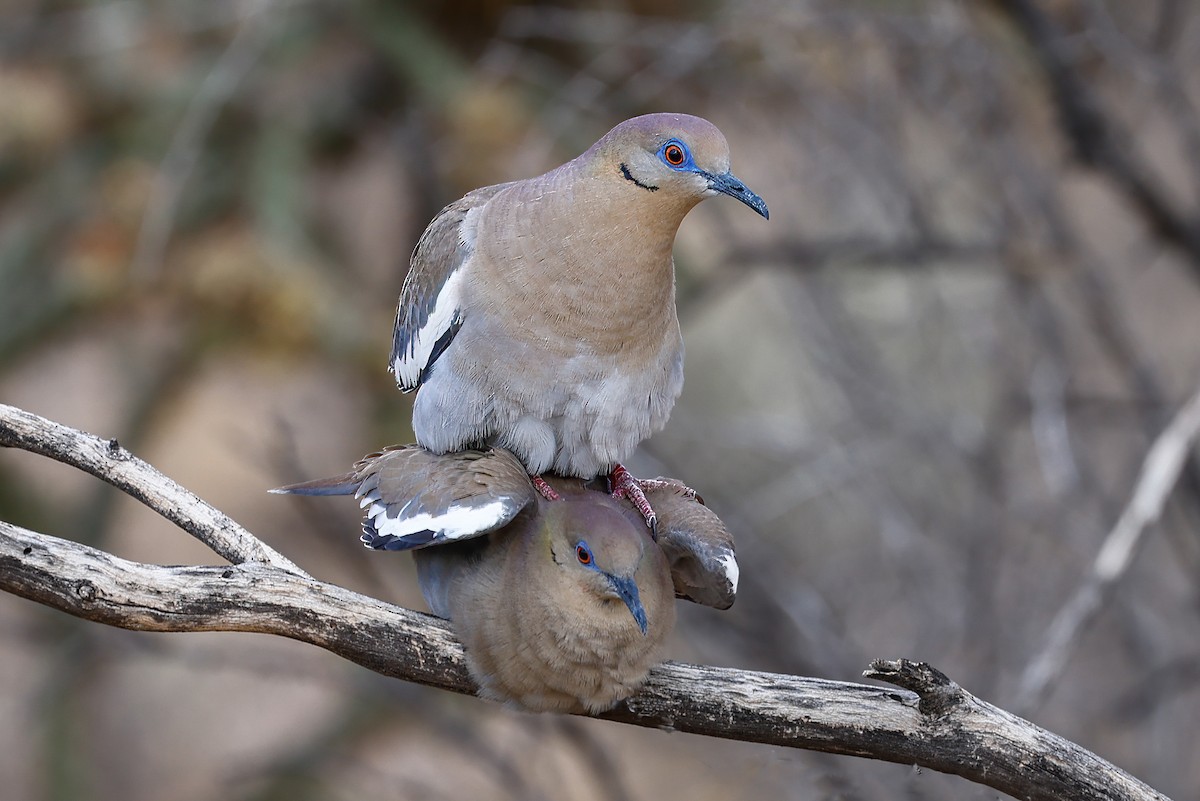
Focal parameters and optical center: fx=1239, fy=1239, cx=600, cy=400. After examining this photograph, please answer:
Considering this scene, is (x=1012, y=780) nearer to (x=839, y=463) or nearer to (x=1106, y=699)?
(x=839, y=463)

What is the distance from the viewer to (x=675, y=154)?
245 cm

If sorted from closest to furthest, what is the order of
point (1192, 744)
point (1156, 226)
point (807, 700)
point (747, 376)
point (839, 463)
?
1. point (807, 700)
2. point (1156, 226)
3. point (839, 463)
4. point (1192, 744)
5. point (747, 376)

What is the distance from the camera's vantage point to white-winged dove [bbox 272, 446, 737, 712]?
2123 mm

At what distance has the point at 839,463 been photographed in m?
5.07

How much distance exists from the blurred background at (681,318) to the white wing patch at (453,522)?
1798 mm

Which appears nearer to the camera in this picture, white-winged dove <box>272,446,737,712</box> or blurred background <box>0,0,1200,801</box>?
white-winged dove <box>272,446,737,712</box>

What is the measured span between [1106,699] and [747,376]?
310 cm

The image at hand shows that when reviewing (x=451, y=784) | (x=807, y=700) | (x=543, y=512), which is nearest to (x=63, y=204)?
(x=451, y=784)

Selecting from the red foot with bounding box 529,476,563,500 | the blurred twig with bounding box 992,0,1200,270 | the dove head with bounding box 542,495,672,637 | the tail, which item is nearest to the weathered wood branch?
the dove head with bounding box 542,495,672,637

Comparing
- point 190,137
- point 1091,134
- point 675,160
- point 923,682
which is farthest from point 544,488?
point 190,137

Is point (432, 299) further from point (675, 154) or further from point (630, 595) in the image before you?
point (630, 595)

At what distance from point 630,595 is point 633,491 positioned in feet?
1.72

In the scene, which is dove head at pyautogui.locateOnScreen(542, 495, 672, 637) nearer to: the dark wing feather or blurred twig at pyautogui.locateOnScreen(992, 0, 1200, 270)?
the dark wing feather

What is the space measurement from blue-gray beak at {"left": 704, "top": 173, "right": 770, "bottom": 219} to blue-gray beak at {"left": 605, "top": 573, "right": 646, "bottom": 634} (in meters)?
0.78
